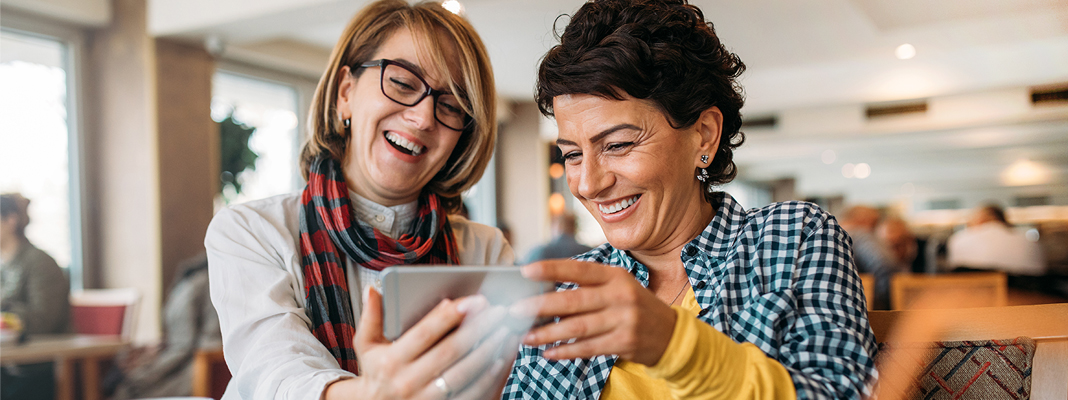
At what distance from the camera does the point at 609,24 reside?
1136 mm

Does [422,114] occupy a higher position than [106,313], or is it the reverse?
[422,114]

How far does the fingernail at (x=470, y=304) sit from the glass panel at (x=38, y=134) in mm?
4184

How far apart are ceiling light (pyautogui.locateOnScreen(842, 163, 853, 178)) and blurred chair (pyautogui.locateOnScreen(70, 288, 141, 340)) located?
1166 cm

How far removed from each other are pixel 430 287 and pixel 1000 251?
6.70 metres

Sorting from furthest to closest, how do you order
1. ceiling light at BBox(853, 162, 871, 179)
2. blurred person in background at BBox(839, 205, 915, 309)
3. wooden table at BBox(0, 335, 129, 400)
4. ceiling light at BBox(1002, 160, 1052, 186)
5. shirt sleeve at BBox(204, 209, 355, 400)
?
ceiling light at BBox(1002, 160, 1052, 186) → ceiling light at BBox(853, 162, 871, 179) → blurred person in background at BBox(839, 205, 915, 309) → wooden table at BBox(0, 335, 129, 400) → shirt sleeve at BBox(204, 209, 355, 400)

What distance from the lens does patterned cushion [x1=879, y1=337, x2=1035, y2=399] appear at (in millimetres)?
1037

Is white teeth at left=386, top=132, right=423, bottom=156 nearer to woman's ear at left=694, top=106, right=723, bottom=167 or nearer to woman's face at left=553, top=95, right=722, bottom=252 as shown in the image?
woman's face at left=553, top=95, right=722, bottom=252

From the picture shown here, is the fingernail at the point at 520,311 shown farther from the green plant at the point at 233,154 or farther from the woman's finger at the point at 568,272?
the green plant at the point at 233,154

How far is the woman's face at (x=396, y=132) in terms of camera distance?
133 cm

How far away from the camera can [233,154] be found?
4801 mm

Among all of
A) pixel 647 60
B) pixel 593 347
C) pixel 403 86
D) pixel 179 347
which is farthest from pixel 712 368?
pixel 179 347

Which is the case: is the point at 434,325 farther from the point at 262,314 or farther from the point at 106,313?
the point at 106,313

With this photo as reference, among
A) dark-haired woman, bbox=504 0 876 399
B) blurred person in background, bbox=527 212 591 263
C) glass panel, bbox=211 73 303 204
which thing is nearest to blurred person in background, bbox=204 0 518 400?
dark-haired woman, bbox=504 0 876 399

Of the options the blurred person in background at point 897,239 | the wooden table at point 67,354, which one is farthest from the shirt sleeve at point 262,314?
the blurred person in background at point 897,239
